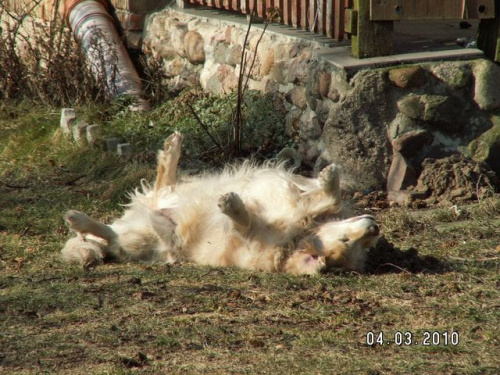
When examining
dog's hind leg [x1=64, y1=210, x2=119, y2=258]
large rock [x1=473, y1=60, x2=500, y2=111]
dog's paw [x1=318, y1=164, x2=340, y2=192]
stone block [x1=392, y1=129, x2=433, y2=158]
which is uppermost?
large rock [x1=473, y1=60, x2=500, y2=111]

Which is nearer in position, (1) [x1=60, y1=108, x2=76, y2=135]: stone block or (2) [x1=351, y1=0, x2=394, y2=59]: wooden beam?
(2) [x1=351, y1=0, x2=394, y2=59]: wooden beam

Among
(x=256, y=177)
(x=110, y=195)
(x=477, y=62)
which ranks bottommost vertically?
(x=110, y=195)

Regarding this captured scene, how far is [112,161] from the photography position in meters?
6.79

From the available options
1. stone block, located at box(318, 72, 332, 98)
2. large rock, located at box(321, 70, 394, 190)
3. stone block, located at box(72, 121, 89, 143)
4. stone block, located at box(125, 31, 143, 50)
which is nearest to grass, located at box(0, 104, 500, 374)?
large rock, located at box(321, 70, 394, 190)

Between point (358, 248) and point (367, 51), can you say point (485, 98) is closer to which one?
point (367, 51)

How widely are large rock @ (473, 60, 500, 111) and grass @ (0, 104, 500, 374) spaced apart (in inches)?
32.4

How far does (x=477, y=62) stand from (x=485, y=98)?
0.92 ft

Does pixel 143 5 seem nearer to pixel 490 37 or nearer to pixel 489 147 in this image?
pixel 490 37

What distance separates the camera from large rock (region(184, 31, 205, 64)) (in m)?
8.31

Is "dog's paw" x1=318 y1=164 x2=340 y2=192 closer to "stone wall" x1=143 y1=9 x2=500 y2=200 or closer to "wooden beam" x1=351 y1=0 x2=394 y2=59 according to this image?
"stone wall" x1=143 y1=9 x2=500 y2=200

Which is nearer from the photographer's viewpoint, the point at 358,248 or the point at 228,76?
the point at 358,248

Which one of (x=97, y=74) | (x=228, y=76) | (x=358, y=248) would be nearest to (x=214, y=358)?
(x=358, y=248)

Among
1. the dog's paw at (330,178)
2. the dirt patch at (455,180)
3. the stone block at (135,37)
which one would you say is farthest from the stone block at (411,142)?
the stone block at (135,37)

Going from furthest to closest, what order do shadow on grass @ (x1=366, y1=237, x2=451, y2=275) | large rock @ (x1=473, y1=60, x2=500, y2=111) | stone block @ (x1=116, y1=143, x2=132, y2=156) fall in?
1. stone block @ (x1=116, y1=143, x2=132, y2=156)
2. large rock @ (x1=473, y1=60, x2=500, y2=111)
3. shadow on grass @ (x1=366, y1=237, x2=451, y2=275)
